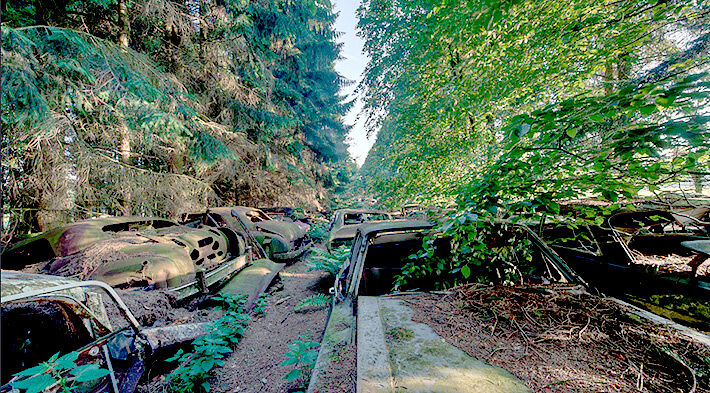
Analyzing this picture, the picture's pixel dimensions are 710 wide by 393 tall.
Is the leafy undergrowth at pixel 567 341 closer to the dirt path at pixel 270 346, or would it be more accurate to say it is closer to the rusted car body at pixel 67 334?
the dirt path at pixel 270 346

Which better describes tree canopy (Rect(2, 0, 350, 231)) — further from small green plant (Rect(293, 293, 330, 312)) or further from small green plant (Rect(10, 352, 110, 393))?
small green plant (Rect(10, 352, 110, 393))

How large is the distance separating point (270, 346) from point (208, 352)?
0.99 meters

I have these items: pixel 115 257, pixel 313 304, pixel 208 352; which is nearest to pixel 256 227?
pixel 313 304

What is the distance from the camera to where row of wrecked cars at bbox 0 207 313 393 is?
181 centimetres

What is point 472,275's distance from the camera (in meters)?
2.88

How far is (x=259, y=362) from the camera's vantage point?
309 cm

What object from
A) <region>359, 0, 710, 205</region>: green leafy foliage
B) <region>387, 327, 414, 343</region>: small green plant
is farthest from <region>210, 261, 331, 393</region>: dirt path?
<region>359, 0, 710, 205</region>: green leafy foliage

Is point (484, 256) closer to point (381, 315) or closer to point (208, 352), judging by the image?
point (381, 315)

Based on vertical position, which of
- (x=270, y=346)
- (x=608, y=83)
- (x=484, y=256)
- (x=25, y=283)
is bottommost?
(x=270, y=346)

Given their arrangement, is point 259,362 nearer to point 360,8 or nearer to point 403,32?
point 403,32

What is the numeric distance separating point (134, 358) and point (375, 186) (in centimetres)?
833

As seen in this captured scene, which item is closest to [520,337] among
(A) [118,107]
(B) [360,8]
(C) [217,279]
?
(C) [217,279]

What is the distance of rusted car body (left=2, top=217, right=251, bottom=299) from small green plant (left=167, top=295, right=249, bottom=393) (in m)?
0.64

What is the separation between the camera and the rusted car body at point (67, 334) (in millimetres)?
1741
